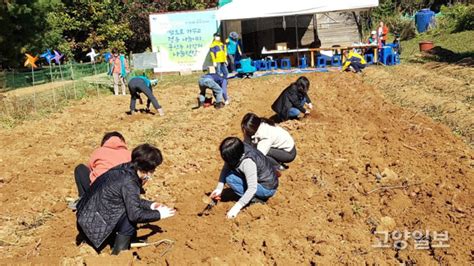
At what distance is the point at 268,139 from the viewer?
5559 mm

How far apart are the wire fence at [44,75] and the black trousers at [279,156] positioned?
1118 centimetres

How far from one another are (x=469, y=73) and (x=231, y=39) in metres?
8.34

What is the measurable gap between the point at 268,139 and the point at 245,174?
0.98m

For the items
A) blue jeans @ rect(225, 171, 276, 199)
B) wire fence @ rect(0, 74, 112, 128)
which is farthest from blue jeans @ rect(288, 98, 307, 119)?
wire fence @ rect(0, 74, 112, 128)

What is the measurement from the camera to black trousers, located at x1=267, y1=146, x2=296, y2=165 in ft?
19.6

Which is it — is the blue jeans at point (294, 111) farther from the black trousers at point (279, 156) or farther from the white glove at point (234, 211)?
the white glove at point (234, 211)

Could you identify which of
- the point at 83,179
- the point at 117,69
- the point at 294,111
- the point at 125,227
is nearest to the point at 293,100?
the point at 294,111

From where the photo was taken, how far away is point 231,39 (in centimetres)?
1780

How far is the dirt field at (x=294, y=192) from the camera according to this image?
4.07 m

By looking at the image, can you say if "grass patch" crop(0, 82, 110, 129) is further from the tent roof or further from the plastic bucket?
the plastic bucket

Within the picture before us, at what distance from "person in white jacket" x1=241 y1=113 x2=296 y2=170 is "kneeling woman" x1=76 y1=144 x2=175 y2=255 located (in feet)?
5.24

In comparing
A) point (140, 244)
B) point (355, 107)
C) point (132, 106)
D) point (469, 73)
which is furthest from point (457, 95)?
point (140, 244)

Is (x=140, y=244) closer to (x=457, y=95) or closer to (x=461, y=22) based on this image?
(x=457, y=95)

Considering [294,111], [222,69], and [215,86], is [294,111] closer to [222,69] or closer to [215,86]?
[215,86]
